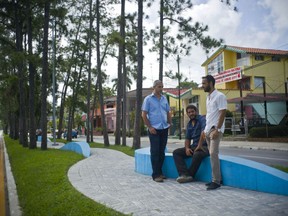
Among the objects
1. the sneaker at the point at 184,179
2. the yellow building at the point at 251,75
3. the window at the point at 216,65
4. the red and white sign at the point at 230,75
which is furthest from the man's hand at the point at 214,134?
the window at the point at 216,65

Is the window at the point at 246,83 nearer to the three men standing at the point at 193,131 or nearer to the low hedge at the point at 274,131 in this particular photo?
the low hedge at the point at 274,131

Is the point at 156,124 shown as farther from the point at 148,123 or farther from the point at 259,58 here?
the point at 259,58

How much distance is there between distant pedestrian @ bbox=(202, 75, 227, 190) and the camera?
5.46m

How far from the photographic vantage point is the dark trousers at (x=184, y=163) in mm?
6047

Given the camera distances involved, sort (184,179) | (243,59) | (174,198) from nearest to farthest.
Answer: (174,198)
(184,179)
(243,59)

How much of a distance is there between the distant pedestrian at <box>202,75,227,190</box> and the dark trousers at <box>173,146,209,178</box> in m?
0.44

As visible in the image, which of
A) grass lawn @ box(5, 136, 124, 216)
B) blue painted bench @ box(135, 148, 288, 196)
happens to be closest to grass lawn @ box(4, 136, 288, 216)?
grass lawn @ box(5, 136, 124, 216)

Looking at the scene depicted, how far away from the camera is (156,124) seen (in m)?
6.66

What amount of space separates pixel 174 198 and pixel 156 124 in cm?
207

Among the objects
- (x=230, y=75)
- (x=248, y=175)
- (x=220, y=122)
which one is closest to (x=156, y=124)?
(x=220, y=122)

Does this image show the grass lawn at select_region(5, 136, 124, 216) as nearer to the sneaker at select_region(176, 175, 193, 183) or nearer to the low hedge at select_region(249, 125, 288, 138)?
the sneaker at select_region(176, 175, 193, 183)

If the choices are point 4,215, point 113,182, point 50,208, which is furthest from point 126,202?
point 4,215

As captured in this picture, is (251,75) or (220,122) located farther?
(251,75)

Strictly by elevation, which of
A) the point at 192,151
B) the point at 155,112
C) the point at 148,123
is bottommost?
the point at 192,151
